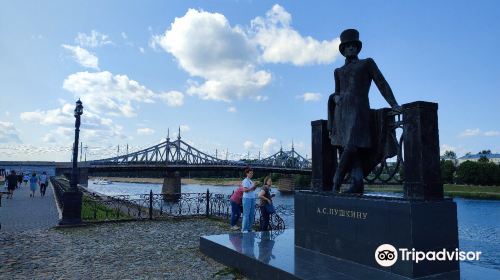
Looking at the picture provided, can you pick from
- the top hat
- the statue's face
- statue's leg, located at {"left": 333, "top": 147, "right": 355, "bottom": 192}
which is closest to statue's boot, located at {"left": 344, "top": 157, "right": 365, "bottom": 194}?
statue's leg, located at {"left": 333, "top": 147, "right": 355, "bottom": 192}

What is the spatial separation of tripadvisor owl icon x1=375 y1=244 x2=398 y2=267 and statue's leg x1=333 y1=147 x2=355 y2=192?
131cm

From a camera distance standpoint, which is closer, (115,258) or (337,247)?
(337,247)

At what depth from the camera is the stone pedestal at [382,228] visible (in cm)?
401

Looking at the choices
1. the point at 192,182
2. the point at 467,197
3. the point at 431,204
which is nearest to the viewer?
the point at 431,204

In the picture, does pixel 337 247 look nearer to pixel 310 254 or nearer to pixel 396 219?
pixel 310 254

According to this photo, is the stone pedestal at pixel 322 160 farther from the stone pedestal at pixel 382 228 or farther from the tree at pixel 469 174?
the tree at pixel 469 174

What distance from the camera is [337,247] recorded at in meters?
4.96

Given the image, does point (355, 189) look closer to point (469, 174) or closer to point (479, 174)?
point (479, 174)

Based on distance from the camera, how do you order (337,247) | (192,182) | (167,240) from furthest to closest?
(192,182), (167,240), (337,247)

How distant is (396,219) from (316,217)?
1490 mm

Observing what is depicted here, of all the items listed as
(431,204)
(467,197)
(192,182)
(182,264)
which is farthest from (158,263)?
(192,182)

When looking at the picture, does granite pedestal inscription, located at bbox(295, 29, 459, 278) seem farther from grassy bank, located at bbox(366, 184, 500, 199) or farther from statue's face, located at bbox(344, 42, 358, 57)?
grassy bank, located at bbox(366, 184, 500, 199)

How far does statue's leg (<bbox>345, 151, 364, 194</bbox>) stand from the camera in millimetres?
5336

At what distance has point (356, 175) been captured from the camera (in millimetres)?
5371
